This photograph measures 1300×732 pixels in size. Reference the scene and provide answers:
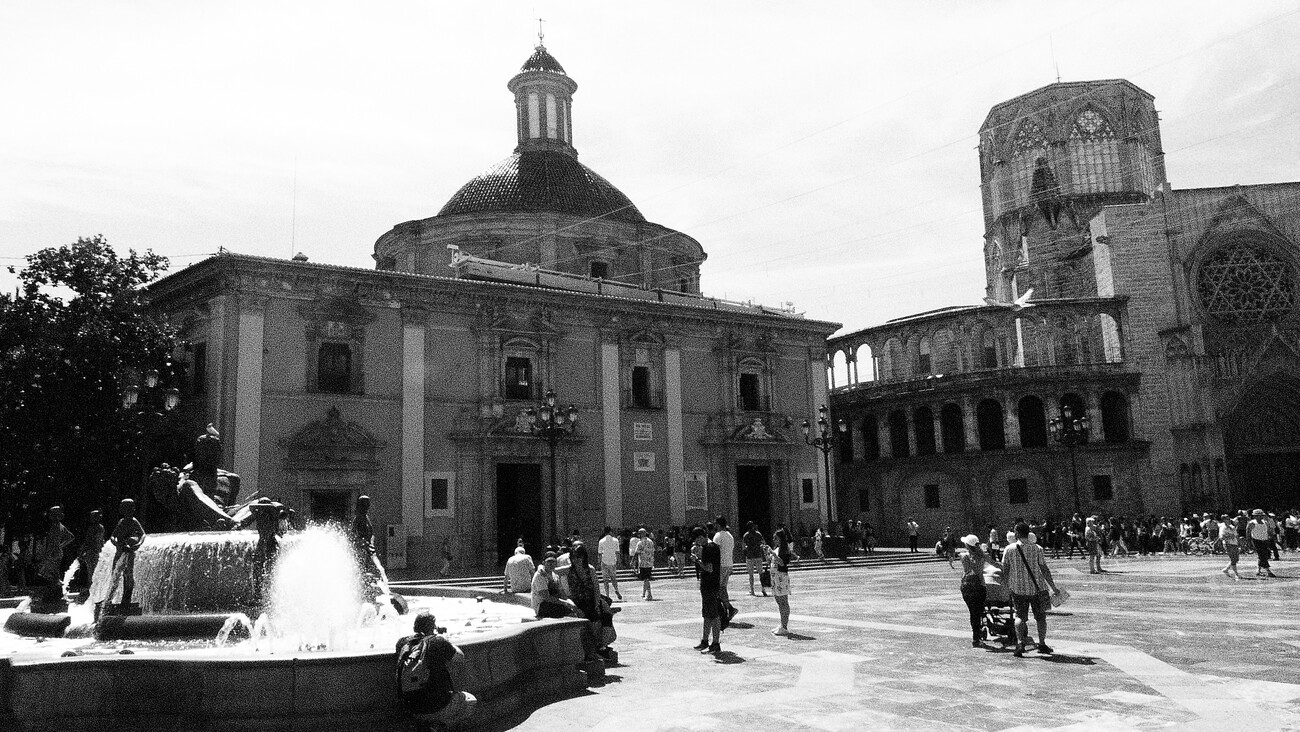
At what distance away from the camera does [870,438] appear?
152 ft

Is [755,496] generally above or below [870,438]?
below

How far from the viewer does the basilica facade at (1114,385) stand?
41.2m

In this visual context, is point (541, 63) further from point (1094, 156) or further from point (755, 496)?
point (1094, 156)

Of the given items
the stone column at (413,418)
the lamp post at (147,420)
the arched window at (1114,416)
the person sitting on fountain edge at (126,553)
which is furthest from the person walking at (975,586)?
the arched window at (1114,416)

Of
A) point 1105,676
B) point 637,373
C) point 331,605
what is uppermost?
point 637,373

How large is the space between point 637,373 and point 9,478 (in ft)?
58.0

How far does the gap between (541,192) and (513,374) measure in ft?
30.0

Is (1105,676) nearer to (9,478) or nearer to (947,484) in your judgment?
(9,478)

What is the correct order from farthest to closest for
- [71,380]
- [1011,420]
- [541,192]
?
[1011,420], [541,192], [71,380]

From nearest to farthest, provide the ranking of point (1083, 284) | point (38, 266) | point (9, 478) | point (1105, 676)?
point (1105, 676) < point (9, 478) < point (38, 266) < point (1083, 284)

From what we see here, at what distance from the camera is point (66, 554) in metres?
14.5

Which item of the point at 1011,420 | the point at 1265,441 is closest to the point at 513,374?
the point at 1011,420

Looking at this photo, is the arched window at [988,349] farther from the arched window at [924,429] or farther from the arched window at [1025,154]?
the arched window at [1025,154]

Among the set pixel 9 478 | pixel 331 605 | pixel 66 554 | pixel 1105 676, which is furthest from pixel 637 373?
pixel 1105 676
